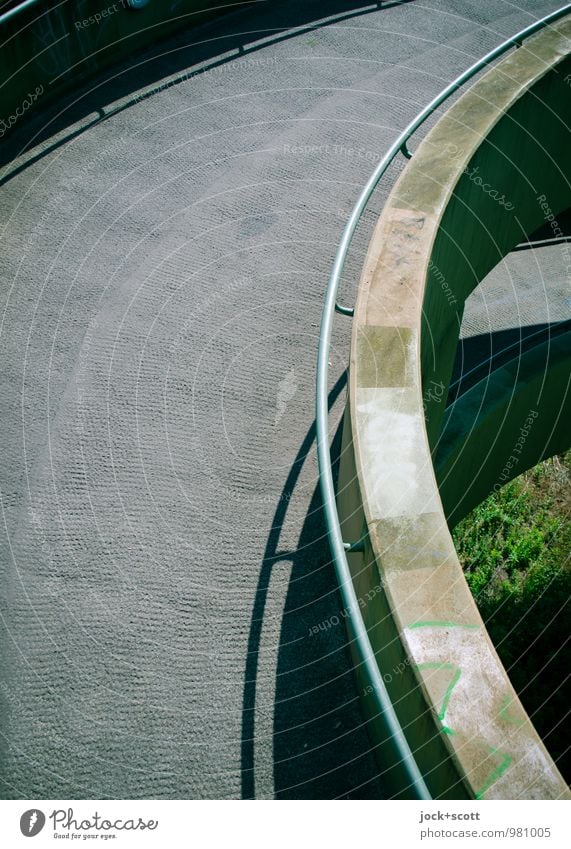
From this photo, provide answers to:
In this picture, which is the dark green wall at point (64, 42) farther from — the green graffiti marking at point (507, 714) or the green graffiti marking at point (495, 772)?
the green graffiti marking at point (495, 772)

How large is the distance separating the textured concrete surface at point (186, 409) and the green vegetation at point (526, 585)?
11.1 metres

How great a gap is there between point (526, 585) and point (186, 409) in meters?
14.7

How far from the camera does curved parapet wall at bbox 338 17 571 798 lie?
6016 millimetres

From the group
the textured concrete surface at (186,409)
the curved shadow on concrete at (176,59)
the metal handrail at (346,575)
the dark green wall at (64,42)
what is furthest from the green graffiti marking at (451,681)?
the dark green wall at (64,42)

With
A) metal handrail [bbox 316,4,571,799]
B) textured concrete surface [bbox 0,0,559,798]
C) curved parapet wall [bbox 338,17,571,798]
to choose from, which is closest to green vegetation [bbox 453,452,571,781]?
curved parapet wall [bbox 338,17,571,798]

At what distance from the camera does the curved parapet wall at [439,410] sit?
602 cm

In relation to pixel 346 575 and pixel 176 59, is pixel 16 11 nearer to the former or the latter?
pixel 176 59

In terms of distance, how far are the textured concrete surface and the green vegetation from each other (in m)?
11.1

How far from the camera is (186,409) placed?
33.1ft

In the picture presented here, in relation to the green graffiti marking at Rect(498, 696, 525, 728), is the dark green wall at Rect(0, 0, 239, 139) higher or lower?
higher

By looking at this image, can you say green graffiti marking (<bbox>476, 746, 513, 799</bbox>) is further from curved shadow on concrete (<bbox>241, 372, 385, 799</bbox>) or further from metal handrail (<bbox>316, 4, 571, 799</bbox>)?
curved shadow on concrete (<bbox>241, 372, 385, 799</bbox>)

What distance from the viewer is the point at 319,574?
834cm
